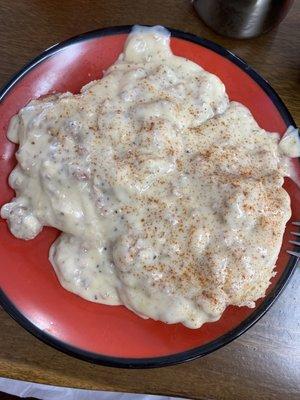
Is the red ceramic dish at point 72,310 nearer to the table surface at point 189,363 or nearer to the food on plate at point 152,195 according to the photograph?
the food on plate at point 152,195

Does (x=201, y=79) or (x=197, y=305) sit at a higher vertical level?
(x=201, y=79)

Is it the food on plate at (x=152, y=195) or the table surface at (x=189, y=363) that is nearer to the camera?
the food on plate at (x=152, y=195)

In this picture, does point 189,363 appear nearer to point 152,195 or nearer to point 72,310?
point 72,310

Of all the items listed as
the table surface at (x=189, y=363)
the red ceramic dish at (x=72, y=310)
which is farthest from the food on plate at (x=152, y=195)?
the table surface at (x=189, y=363)

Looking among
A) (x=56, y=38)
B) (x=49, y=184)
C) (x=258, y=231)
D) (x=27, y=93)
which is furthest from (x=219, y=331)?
(x=56, y=38)

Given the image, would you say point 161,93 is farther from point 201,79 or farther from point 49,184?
point 49,184
